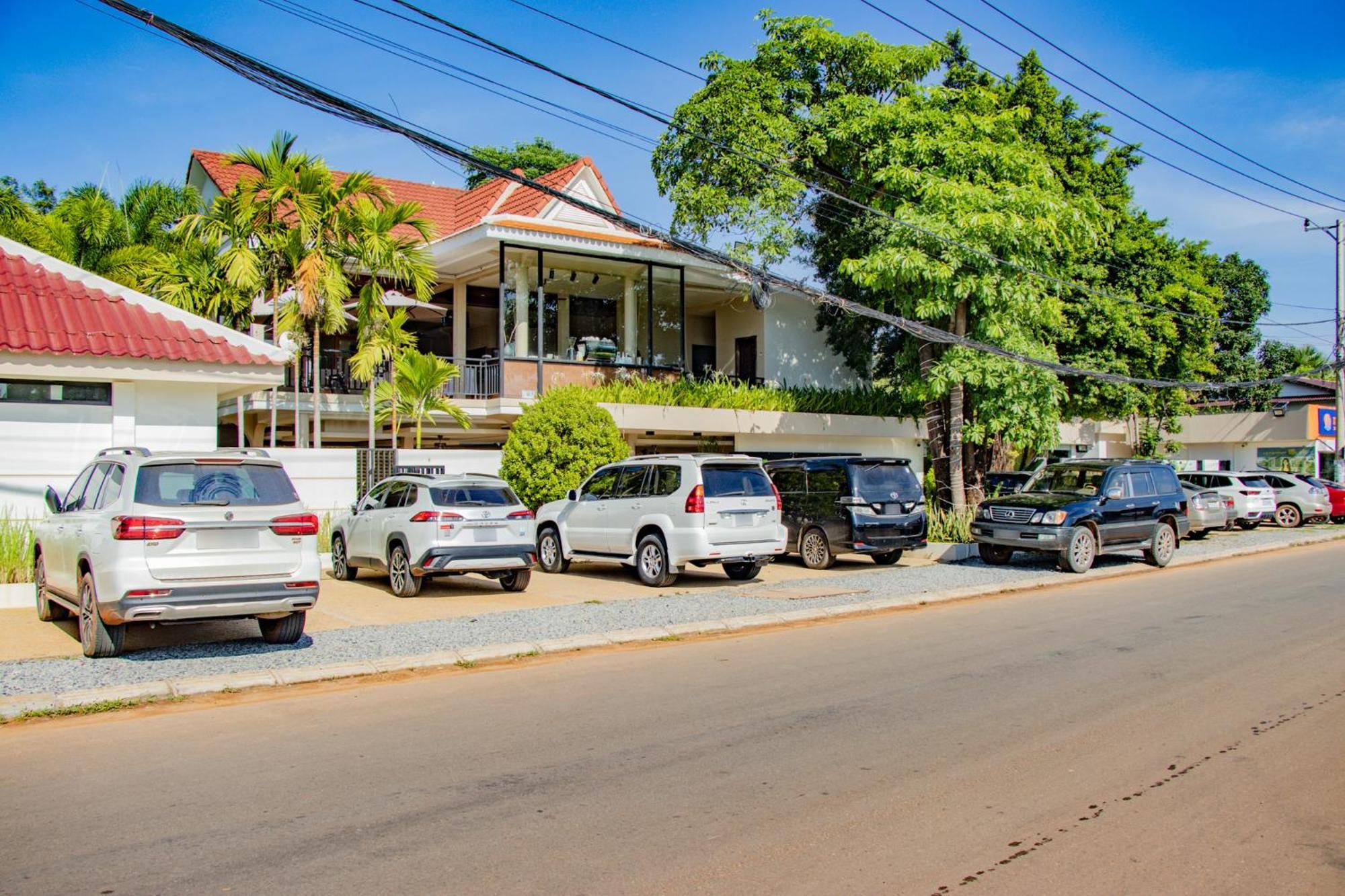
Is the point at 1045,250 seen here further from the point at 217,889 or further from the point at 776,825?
the point at 217,889

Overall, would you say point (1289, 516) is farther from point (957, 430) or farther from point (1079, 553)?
point (1079, 553)

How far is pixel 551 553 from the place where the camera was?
17281 millimetres

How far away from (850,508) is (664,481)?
3.91 metres

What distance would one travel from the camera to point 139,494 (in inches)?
360

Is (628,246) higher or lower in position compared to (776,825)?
higher

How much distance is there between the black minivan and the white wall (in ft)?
35.4

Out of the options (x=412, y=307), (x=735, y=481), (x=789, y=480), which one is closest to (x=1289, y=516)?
(x=789, y=480)

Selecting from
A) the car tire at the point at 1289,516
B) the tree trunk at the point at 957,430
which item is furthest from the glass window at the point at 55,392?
the car tire at the point at 1289,516

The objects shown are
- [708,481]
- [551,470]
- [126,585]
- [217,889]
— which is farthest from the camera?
[551,470]

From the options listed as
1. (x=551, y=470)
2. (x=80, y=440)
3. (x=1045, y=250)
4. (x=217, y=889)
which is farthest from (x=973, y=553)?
(x=217, y=889)

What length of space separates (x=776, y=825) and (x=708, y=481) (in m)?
9.92

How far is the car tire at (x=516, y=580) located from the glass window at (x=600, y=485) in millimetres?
2221

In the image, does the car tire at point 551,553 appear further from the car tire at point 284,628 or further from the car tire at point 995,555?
the car tire at point 995,555

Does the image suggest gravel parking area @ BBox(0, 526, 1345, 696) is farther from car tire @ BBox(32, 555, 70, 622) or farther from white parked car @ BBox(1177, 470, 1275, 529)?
white parked car @ BBox(1177, 470, 1275, 529)
